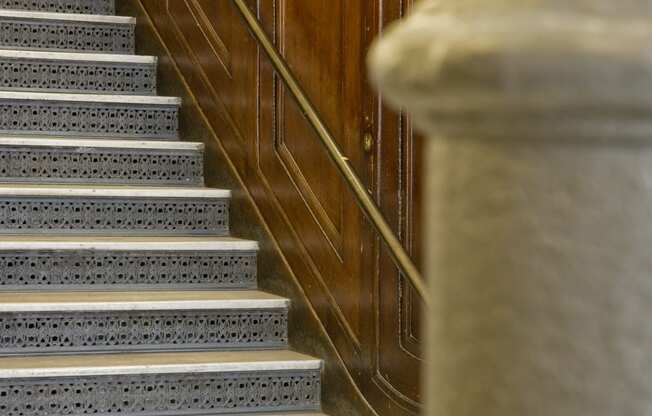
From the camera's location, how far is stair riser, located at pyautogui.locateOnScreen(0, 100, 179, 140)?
421 centimetres

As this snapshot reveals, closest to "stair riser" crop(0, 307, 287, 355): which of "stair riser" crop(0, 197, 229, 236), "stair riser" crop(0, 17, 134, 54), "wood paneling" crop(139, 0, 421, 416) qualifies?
"wood paneling" crop(139, 0, 421, 416)

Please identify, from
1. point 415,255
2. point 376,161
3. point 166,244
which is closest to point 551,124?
point 415,255

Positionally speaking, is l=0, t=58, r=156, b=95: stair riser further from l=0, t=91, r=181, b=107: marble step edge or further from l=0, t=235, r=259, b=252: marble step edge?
l=0, t=235, r=259, b=252: marble step edge

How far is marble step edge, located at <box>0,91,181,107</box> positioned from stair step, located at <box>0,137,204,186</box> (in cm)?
27

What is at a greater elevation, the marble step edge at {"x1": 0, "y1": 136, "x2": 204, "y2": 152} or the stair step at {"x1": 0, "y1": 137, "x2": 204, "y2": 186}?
the marble step edge at {"x1": 0, "y1": 136, "x2": 204, "y2": 152}

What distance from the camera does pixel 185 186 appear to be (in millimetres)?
4223

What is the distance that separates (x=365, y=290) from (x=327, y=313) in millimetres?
250

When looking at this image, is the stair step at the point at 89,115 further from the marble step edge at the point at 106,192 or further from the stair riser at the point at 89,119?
the marble step edge at the point at 106,192

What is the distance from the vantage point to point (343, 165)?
288cm

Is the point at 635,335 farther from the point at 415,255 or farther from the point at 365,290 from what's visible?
the point at 365,290

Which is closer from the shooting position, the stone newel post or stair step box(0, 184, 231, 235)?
the stone newel post

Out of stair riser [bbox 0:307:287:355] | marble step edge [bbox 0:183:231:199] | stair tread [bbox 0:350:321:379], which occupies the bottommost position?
stair tread [bbox 0:350:321:379]

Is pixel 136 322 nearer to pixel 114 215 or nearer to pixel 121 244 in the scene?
pixel 121 244

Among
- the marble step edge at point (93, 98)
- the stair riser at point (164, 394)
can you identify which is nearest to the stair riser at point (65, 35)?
the marble step edge at point (93, 98)
